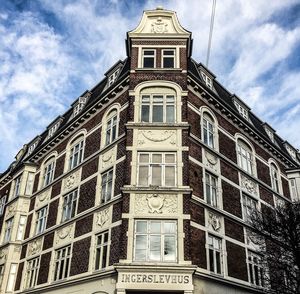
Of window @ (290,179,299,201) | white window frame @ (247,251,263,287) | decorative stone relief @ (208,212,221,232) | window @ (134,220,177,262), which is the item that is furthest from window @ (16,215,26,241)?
window @ (290,179,299,201)

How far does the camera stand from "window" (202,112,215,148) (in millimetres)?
21730

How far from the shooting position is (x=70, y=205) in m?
23.1

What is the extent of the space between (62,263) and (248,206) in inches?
445

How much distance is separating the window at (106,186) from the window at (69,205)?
2781 millimetres

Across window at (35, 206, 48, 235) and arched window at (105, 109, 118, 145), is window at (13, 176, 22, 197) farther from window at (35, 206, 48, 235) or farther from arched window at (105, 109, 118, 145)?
arched window at (105, 109, 118, 145)

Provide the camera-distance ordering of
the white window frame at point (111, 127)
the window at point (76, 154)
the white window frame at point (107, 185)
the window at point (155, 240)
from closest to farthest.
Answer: the window at point (155, 240)
the white window frame at point (107, 185)
the white window frame at point (111, 127)
the window at point (76, 154)

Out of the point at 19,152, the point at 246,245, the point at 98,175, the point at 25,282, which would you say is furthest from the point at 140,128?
the point at 19,152

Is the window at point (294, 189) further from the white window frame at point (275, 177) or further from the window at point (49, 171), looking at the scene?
the window at point (49, 171)

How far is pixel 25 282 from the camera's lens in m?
24.0

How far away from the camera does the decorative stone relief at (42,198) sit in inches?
1025

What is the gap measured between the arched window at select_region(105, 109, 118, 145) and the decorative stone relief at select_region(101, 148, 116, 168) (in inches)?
25.4

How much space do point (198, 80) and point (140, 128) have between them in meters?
5.25

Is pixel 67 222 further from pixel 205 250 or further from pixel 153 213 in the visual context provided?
pixel 205 250

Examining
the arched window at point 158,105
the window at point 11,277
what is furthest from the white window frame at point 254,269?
the window at point 11,277
